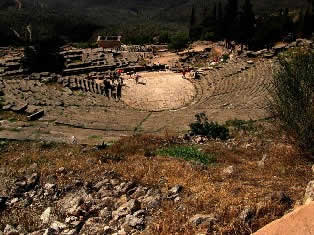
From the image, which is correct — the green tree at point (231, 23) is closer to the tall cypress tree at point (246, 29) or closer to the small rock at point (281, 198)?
the tall cypress tree at point (246, 29)

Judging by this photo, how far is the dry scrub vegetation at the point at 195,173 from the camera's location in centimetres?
783

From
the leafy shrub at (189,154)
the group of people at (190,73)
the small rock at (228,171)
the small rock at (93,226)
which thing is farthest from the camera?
the group of people at (190,73)

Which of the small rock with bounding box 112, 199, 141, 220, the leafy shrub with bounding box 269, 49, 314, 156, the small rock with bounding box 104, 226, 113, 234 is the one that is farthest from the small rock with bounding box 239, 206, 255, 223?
the leafy shrub with bounding box 269, 49, 314, 156

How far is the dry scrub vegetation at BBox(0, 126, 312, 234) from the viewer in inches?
308

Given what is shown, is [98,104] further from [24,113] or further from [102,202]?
[102,202]

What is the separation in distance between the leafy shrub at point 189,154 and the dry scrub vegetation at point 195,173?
32 cm

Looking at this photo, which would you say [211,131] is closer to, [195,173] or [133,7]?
[195,173]

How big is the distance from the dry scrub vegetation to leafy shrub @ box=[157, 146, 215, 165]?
1.07ft

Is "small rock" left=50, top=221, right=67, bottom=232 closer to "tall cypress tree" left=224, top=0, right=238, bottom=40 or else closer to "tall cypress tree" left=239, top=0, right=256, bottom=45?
"tall cypress tree" left=239, top=0, right=256, bottom=45

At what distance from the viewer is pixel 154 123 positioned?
22.5 meters

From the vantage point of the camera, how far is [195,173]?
10.6 meters

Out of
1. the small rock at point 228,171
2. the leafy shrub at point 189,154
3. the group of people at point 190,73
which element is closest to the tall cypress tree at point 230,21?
the group of people at point 190,73

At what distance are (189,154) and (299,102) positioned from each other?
389cm

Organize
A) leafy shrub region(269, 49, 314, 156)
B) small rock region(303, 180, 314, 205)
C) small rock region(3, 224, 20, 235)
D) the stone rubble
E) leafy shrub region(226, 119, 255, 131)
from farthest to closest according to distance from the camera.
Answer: leafy shrub region(226, 119, 255, 131), leafy shrub region(269, 49, 314, 156), small rock region(3, 224, 20, 235), the stone rubble, small rock region(303, 180, 314, 205)
